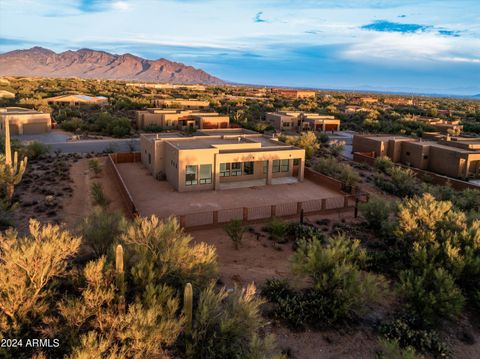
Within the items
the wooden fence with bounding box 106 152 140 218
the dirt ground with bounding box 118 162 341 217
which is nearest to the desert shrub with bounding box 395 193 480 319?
the dirt ground with bounding box 118 162 341 217

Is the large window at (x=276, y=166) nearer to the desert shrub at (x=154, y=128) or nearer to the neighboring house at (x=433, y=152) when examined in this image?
the neighboring house at (x=433, y=152)

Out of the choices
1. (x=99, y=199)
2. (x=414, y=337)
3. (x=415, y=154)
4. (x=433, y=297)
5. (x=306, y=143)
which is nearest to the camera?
(x=414, y=337)

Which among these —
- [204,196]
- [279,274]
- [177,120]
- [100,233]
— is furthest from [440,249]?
[177,120]

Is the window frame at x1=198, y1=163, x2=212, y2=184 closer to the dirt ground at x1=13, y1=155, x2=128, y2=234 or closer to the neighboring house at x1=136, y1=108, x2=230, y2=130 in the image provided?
the dirt ground at x1=13, y1=155, x2=128, y2=234

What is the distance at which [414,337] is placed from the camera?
34.6 ft

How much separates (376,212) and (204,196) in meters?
10.7

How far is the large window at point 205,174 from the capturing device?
1007 inches

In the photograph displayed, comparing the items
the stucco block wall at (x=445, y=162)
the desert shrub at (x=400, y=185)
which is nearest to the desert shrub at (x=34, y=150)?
the desert shrub at (x=400, y=185)

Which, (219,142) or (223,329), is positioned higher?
(219,142)

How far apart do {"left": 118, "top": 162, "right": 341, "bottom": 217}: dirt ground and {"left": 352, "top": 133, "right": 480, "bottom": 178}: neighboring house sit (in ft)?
45.4

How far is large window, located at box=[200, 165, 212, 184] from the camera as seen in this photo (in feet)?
83.9

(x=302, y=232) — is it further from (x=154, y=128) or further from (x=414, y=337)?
(x=154, y=128)

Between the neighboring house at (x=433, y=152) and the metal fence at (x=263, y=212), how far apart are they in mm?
14504

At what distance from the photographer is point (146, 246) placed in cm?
1126
